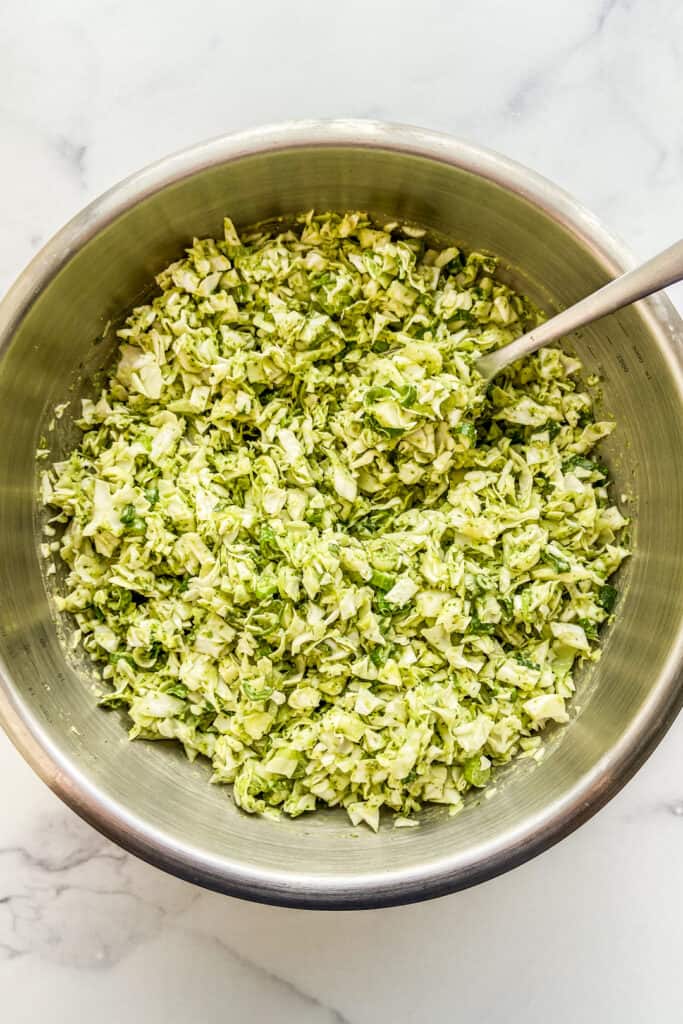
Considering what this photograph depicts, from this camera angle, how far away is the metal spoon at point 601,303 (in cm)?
146

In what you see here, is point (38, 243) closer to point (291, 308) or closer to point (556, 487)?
point (291, 308)

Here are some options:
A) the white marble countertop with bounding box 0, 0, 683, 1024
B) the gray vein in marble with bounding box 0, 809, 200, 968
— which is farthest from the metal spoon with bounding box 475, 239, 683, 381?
the gray vein in marble with bounding box 0, 809, 200, 968

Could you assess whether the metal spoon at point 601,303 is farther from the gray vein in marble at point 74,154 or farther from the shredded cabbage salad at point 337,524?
the gray vein in marble at point 74,154

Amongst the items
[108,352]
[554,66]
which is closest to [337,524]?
[108,352]

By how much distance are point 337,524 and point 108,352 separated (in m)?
0.66

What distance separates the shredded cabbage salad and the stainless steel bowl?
6 cm

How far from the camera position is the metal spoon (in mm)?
1457

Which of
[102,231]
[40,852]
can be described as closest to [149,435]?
[102,231]

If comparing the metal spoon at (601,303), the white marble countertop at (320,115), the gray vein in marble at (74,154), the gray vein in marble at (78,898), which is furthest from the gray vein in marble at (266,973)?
the gray vein in marble at (74,154)

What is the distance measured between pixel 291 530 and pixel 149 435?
15.0 inches

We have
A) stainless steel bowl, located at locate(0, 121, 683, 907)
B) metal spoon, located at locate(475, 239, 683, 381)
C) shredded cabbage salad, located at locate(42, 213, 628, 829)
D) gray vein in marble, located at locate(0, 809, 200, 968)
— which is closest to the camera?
metal spoon, located at locate(475, 239, 683, 381)

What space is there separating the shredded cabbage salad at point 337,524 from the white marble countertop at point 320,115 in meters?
0.37

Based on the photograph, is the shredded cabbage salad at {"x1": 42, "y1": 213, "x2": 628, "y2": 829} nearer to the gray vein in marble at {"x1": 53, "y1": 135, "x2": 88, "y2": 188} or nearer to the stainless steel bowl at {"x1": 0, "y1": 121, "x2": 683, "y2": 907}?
the stainless steel bowl at {"x1": 0, "y1": 121, "x2": 683, "y2": 907}

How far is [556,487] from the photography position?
6.08 feet
